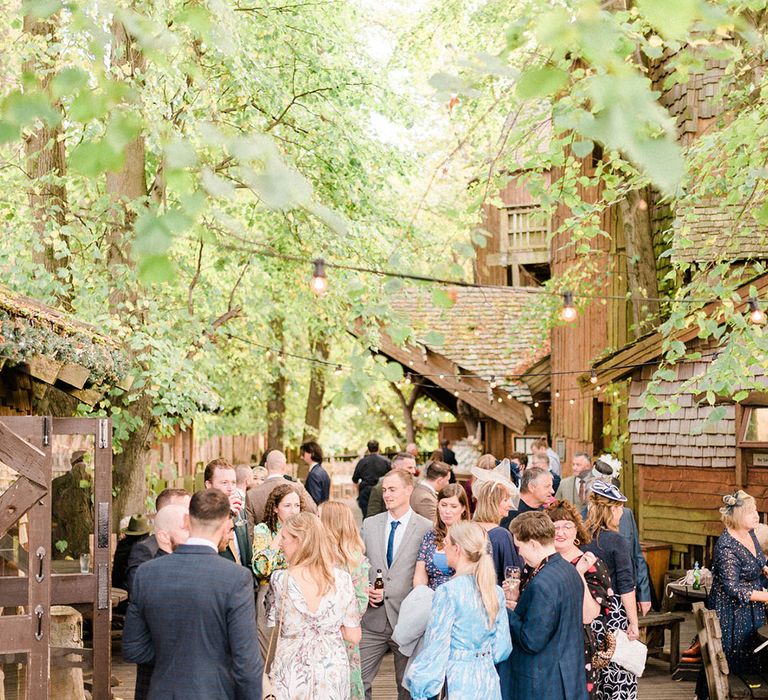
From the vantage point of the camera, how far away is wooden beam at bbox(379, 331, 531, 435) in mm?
22922

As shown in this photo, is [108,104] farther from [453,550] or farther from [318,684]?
[318,684]

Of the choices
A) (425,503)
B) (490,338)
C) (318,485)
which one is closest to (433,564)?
(425,503)

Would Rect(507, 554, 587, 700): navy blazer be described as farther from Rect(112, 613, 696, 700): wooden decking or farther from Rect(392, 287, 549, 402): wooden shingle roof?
Rect(392, 287, 549, 402): wooden shingle roof

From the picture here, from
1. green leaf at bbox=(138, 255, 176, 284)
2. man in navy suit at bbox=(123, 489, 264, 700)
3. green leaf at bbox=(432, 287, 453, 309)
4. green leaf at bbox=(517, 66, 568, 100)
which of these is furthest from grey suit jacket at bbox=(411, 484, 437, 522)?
green leaf at bbox=(517, 66, 568, 100)

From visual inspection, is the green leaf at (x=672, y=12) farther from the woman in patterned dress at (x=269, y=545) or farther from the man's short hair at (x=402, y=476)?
the woman in patterned dress at (x=269, y=545)

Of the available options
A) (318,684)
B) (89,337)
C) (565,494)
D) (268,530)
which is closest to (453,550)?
(318,684)

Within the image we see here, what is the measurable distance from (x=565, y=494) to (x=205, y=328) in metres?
4.97

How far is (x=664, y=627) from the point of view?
11141 mm

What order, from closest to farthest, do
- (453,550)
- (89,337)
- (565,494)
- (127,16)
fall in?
(127,16), (453,550), (89,337), (565,494)

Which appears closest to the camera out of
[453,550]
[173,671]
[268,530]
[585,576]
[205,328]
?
[173,671]

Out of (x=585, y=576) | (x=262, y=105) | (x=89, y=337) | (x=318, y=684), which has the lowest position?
(x=318, y=684)

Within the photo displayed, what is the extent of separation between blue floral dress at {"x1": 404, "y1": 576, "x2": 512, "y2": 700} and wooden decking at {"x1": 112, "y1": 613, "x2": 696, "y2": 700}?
3.99 m

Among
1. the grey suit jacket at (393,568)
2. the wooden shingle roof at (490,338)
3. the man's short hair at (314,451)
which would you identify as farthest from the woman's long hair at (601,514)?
the wooden shingle roof at (490,338)

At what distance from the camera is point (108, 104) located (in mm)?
3584
